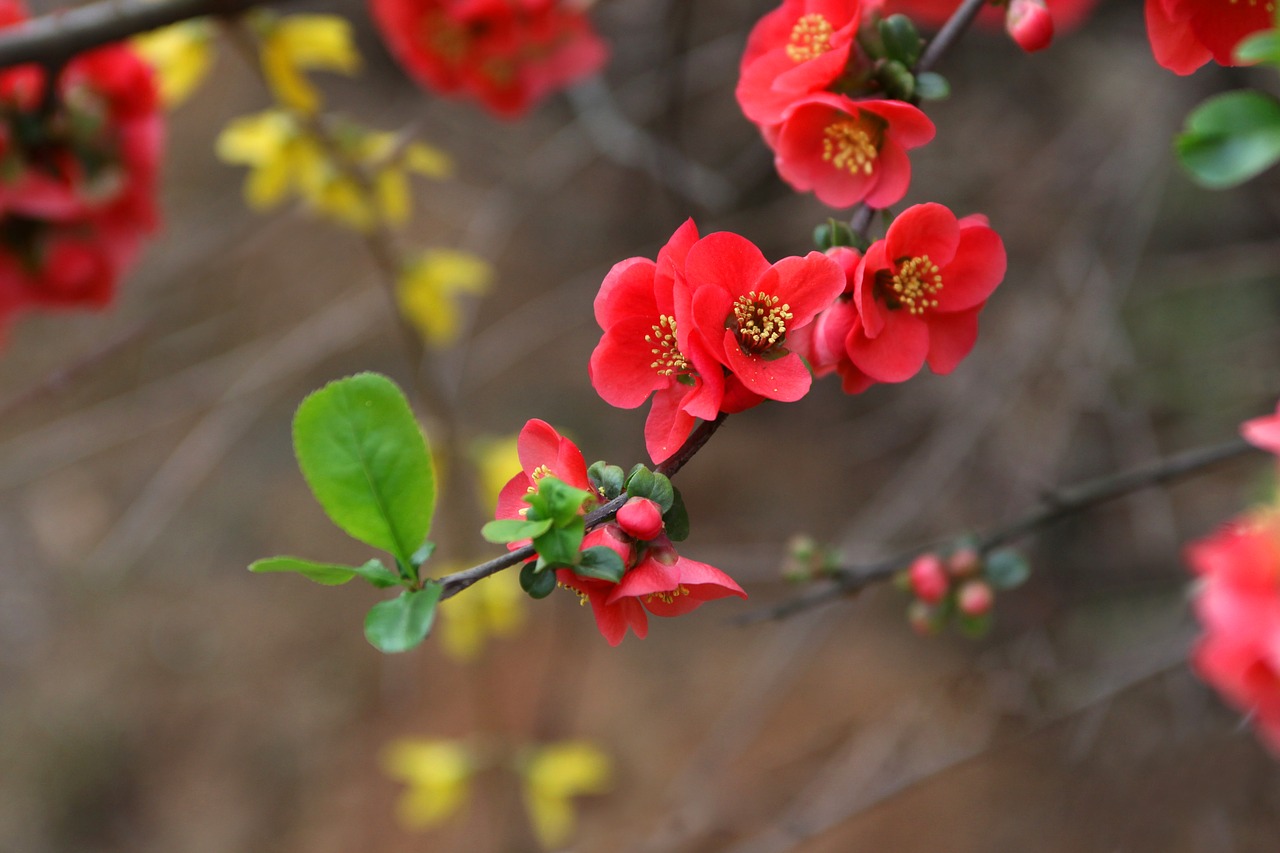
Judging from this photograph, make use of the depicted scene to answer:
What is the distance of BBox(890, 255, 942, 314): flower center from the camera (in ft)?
1.83

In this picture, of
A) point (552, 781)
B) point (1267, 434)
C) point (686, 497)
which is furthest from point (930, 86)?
point (686, 497)

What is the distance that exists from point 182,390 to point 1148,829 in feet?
6.12

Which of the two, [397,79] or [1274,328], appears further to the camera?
[397,79]

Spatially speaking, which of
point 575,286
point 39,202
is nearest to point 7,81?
point 39,202

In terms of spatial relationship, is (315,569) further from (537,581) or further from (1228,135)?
(1228,135)

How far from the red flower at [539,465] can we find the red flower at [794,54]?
0.25m

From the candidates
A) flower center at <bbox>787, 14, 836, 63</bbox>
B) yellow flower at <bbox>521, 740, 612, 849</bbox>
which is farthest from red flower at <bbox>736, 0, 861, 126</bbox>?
yellow flower at <bbox>521, 740, 612, 849</bbox>

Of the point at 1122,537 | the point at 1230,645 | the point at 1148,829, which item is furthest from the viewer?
the point at 1122,537

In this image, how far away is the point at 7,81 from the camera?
984 mm

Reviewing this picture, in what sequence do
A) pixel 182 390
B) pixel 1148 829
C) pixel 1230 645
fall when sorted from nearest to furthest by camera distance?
pixel 1230 645, pixel 1148 829, pixel 182 390

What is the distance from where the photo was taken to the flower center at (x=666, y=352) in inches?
20.6

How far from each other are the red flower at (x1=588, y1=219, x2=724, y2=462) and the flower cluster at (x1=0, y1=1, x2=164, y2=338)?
740 mm

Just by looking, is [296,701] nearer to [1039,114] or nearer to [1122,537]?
[1122,537]

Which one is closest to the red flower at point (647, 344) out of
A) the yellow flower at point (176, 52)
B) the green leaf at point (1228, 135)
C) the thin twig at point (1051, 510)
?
the green leaf at point (1228, 135)
